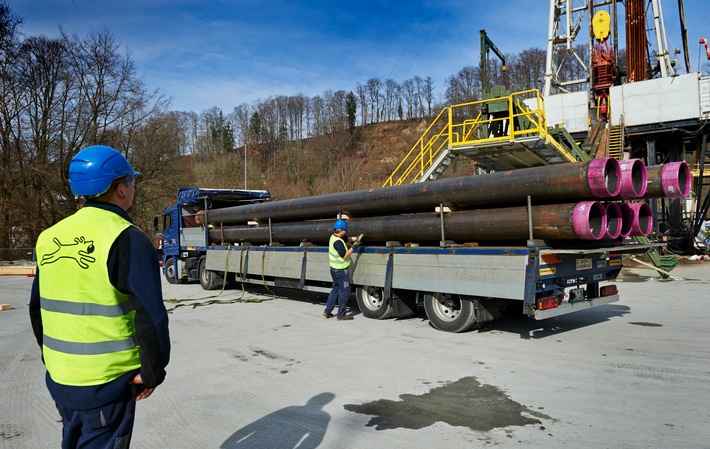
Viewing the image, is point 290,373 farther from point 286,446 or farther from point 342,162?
point 342,162

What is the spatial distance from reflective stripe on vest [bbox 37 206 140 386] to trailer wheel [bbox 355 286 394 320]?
7.19 meters

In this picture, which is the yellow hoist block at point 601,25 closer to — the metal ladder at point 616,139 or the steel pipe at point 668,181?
the metal ladder at point 616,139

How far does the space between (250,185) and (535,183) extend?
48.1 metres

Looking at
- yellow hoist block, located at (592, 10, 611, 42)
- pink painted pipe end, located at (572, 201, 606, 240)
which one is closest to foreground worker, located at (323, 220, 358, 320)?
pink painted pipe end, located at (572, 201, 606, 240)

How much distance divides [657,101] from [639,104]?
0.65 metres

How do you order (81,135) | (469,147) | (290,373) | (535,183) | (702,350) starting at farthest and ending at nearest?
(81,135), (469,147), (535,183), (702,350), (290,373)

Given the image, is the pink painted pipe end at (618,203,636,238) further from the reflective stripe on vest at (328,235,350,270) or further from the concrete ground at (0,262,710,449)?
the reflective stripe on vest at (328,235,350,270)

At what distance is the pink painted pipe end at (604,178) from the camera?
652 centimetres

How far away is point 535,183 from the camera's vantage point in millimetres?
7203

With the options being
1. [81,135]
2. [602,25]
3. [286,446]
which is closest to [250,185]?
[81,135]

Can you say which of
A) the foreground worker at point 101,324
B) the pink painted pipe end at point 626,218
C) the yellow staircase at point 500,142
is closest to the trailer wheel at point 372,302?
the pink painted pipe end at point 626,218

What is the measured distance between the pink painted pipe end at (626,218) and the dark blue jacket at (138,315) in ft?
23.8

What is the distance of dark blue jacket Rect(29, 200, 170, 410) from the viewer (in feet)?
7.11

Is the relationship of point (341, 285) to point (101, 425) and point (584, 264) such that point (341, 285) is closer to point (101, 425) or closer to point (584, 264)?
point (584, 264)
